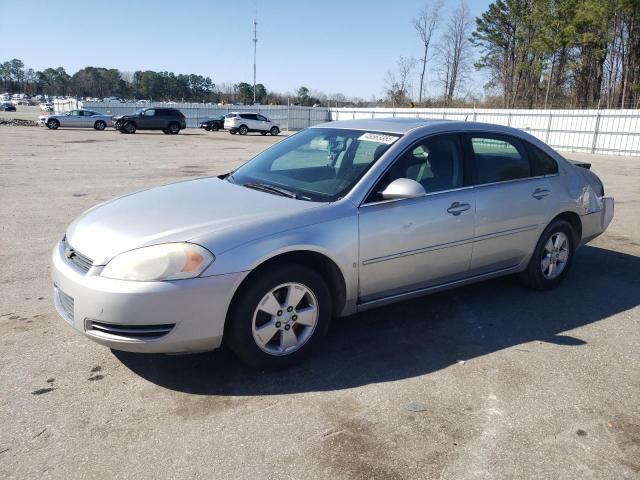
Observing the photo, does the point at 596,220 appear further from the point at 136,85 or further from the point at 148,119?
the point at 136,85

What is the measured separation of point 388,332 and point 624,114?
1049 inches

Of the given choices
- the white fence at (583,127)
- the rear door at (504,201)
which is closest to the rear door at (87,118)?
the white fence at (583,127)

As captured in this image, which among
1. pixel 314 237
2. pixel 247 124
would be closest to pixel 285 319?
pixel 314 237

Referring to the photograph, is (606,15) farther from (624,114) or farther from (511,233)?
(511,233)

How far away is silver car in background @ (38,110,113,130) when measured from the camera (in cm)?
3256

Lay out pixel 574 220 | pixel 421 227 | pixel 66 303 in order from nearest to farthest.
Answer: pixel 66 303 < pixel 421 227 < pixel 574 220

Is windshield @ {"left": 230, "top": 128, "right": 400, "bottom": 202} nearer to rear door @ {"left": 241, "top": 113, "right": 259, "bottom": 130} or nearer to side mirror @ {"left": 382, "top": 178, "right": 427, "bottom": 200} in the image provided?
side mirror @ {"left": 382, "top": 178, "right": 427, "bottom": 200}

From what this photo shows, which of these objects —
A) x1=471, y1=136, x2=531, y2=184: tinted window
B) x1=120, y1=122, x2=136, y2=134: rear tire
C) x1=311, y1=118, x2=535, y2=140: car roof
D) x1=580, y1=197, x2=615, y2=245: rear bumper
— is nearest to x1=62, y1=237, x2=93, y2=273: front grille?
x1=311, y1=118, x2=535, y2=140: car roof

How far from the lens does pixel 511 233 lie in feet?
15.1

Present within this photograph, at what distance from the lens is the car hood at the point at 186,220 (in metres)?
3.12

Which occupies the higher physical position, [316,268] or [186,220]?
[186,220]

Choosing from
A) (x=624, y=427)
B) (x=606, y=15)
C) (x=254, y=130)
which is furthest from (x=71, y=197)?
(x=606, y=15)

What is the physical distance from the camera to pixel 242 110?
150 feet

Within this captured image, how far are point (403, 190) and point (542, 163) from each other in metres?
2.09
